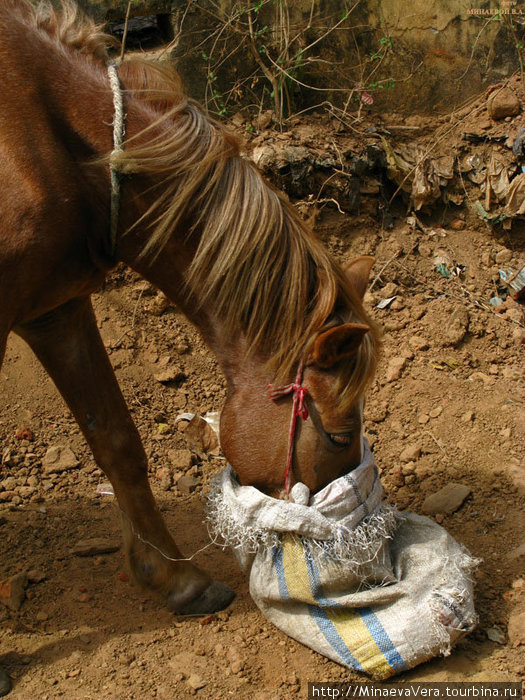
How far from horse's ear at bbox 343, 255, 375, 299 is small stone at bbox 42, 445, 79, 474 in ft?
6.38

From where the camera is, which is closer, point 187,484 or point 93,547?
point 93,547

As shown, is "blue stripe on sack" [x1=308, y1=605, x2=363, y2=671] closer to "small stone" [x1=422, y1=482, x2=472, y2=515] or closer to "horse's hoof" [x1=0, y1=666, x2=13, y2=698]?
"small stone" [x1=422, y1=482, x2=472, y2=515]

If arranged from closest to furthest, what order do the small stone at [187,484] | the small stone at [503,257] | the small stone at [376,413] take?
the small stone at [187,484]
the small stone at [376,413]
the small stone at [503,257]

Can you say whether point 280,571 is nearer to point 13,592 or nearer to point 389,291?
point 13,592

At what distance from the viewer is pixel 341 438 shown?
7.41ft

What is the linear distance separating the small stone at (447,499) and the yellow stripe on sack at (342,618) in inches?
36.6

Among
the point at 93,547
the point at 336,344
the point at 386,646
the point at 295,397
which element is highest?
the point at 336,344

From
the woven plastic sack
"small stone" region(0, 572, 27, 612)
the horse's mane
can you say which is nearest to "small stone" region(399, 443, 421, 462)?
the woven plastic sack

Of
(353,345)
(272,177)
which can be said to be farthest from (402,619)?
(272,177)

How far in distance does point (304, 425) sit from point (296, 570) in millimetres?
526

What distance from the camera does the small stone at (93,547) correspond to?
119 inches

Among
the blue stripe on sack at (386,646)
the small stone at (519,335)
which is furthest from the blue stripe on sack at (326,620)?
the small stone at (519,335)

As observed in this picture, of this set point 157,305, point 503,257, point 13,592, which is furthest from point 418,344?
point 13,592

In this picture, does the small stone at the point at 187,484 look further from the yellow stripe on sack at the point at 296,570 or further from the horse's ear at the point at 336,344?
the horse's ear at the point at 336,344
